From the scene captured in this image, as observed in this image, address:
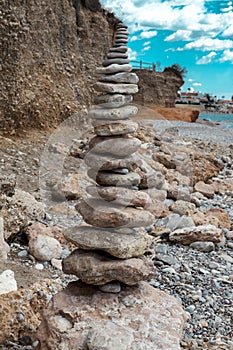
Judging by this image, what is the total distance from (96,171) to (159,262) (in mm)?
3131

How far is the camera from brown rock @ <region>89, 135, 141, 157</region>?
14.1ft

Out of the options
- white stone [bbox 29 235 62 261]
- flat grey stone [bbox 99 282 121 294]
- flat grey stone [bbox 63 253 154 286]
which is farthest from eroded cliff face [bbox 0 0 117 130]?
flat grey stone [bbox 99 282 121 294]

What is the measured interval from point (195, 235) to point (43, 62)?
27.0 feet

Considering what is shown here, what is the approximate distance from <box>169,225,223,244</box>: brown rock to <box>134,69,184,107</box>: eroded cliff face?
1072 inches

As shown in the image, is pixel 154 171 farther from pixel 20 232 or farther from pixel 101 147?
pixel 101 147

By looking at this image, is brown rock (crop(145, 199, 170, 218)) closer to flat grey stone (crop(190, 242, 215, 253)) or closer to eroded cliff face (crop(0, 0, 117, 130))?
flat grey stone (crop(190, 242, 215, 253))

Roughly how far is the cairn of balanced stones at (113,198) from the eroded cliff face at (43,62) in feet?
27.5

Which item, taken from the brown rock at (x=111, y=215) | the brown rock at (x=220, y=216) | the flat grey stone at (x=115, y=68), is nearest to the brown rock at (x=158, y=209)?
the brown rock at (x=220, y=216)

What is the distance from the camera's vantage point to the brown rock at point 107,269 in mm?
4168

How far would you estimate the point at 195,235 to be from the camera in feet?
25.9

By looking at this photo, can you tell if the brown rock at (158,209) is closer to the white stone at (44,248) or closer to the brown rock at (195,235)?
the brown rock at (195,235)

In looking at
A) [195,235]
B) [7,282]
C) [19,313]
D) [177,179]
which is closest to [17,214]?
[7,282]

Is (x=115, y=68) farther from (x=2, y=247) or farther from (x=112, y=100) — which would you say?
(x=2, y=247)

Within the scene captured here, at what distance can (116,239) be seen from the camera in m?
4.21
